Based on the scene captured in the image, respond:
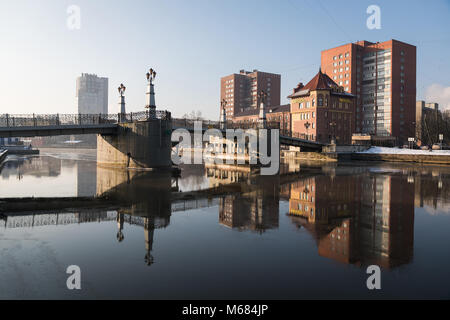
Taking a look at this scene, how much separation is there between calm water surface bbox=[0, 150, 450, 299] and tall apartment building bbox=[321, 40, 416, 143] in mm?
92846

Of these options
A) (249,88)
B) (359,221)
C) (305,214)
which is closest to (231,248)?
(305,214)

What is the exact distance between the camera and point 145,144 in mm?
33125

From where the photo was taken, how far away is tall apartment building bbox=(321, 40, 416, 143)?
9950cm

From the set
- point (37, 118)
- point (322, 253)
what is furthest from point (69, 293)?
point (37, 118)

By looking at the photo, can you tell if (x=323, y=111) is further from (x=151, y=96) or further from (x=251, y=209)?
(x=251, y=209)

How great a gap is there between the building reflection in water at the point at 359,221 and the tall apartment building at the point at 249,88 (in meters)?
147

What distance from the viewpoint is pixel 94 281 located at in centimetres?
671

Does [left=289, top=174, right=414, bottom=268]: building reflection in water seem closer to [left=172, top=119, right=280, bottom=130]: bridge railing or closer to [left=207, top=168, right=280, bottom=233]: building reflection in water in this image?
[left=207, top=168, right=280, bottom=233]: building reflection in water

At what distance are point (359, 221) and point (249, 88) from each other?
16140 centimetres

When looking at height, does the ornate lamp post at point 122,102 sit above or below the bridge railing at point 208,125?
above

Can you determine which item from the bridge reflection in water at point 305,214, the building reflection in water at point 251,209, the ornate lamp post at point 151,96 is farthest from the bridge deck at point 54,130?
the building reflection in water at point 251,209

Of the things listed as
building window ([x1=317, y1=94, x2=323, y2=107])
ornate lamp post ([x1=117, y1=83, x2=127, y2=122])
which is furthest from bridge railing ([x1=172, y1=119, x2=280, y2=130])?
building window ([x1=317, y1=94, x2=323, y2=107])

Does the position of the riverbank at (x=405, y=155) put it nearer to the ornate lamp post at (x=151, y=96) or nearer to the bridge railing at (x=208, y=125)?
the bridge railing at (x=208, y=125)

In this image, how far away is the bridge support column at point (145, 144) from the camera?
32.9 metres
